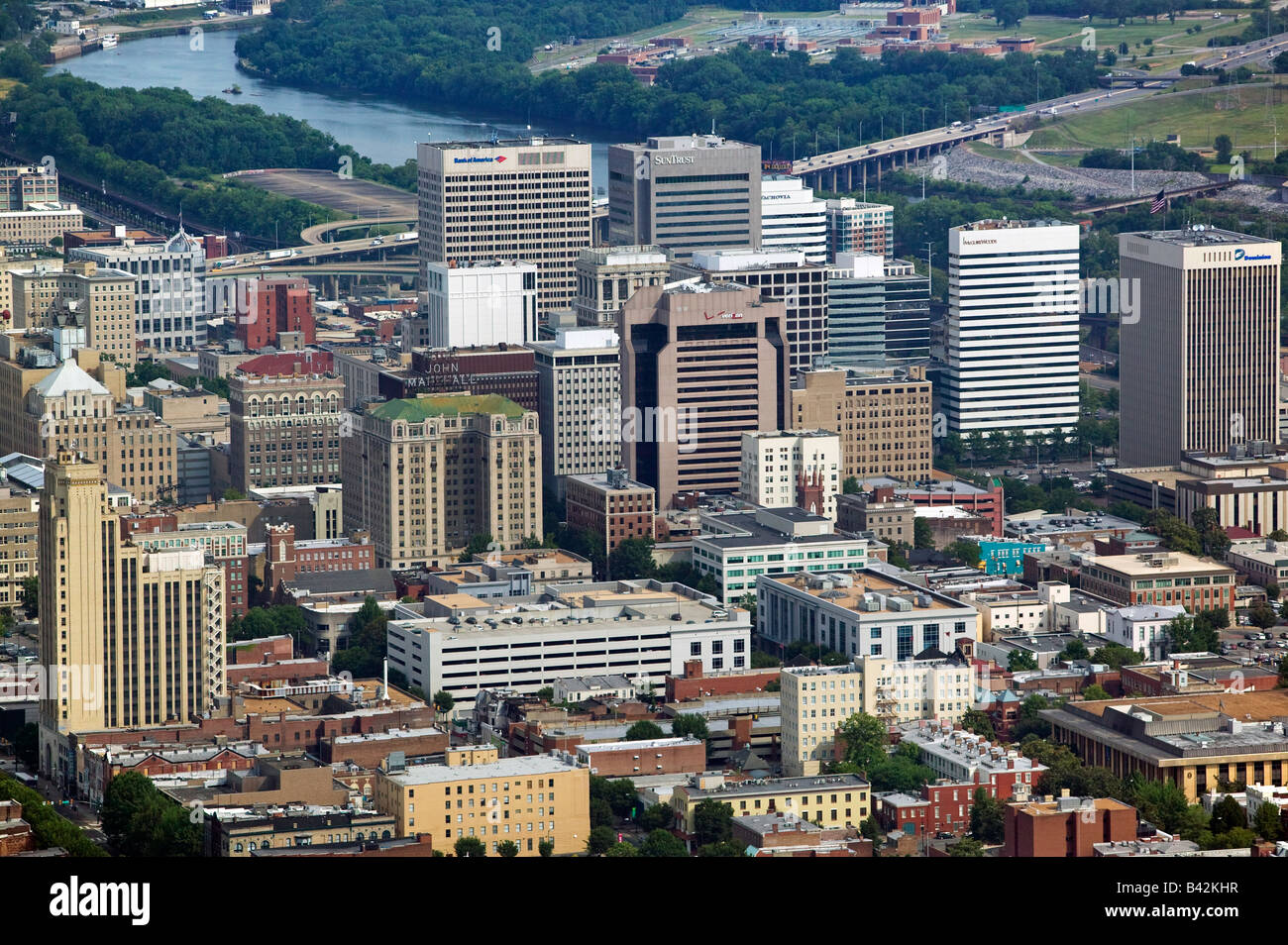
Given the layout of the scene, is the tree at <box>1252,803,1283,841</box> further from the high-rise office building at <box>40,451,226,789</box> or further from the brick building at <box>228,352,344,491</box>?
the brick building at <box>228,352,344,491</box>

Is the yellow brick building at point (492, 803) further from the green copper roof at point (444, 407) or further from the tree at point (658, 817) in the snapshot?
the green copper roof at point (444, 407)

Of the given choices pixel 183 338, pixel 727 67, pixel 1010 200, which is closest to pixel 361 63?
pixel 727 67

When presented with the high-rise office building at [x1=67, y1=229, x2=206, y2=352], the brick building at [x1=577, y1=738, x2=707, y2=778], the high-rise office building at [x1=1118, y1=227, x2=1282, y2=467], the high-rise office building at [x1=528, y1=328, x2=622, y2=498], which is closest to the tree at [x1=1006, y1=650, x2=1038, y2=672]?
the brick building at [x1=577, y1=738, x2=707, y2=778]

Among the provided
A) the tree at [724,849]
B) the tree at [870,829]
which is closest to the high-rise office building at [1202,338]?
the tree at [870,829]

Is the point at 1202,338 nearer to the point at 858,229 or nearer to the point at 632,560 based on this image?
the point at 632,560

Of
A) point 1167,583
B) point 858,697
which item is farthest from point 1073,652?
point 858,697
